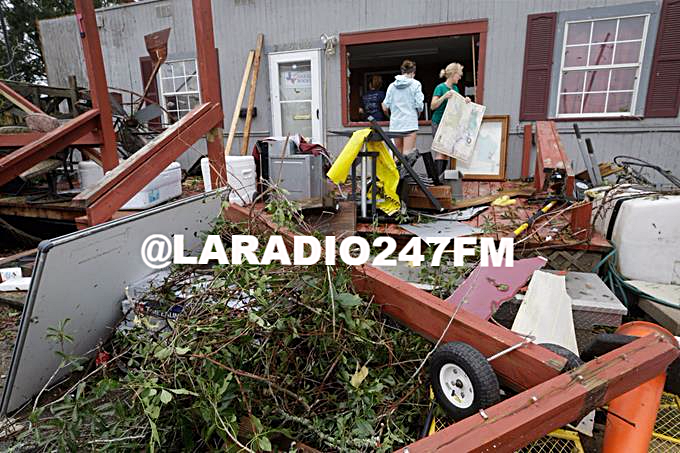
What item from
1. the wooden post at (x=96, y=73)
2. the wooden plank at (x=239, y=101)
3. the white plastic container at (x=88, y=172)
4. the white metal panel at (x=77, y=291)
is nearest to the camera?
the white metal panel at (x=77, y=291)

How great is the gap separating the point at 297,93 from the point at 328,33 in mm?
1109

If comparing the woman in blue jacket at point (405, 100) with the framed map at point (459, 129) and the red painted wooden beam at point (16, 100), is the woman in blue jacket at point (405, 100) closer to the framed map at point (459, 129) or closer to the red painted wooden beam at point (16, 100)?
the framed map at point (459, 129)

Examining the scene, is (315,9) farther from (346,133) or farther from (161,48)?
(346,133)

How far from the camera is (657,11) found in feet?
16.5

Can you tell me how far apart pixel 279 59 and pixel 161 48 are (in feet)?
7.55

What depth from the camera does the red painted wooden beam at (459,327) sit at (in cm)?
112

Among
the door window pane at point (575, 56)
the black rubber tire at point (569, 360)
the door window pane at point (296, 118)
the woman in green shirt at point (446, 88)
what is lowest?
the black rubber tire at point (569, 360)

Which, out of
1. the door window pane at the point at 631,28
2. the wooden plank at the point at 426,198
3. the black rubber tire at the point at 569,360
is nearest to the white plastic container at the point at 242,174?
the wooden plank at the point at 426,198

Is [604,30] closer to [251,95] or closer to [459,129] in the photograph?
[459,129]

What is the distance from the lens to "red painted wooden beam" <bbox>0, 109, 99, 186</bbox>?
9.11ft

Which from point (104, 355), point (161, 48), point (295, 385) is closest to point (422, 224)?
point (295, 385)

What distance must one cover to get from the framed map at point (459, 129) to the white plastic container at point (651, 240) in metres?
3.15

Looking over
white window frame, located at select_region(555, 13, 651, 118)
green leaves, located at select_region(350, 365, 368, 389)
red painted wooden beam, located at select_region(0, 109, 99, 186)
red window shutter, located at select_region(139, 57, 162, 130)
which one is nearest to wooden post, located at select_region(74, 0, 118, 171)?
red painted wooden beam, located at select_region(0, 109, 99, 186)

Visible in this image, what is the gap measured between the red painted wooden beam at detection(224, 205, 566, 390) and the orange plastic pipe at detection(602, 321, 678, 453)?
293 millimetres
